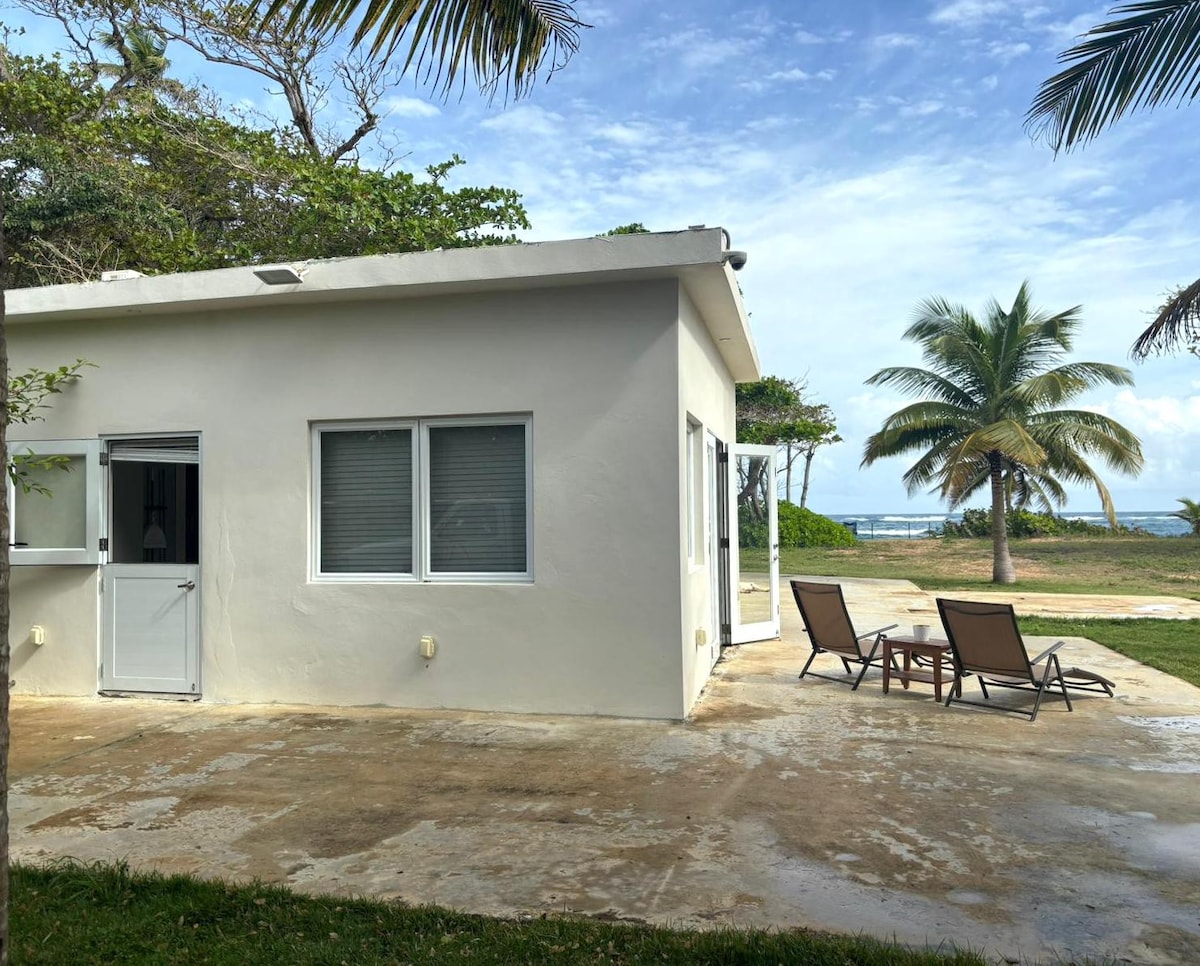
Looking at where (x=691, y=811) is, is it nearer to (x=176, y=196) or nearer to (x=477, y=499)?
(x=477, y=499)

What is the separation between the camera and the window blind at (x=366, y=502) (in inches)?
287

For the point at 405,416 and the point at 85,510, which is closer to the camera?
the point at 405,416

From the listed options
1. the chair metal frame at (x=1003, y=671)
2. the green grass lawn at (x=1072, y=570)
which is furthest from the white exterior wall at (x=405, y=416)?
the green grass lawn at (x=1072, y=570)

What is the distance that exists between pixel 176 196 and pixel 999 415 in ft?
62.8

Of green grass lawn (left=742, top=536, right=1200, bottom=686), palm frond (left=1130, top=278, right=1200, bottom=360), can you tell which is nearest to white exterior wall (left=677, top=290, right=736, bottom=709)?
green grass lawn (left=742, top=536, right=1200, bottom=686)

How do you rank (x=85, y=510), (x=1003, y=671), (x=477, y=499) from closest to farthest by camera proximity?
(x=1003, y=671)
(x=477, y=499)
(x=85, y=510)

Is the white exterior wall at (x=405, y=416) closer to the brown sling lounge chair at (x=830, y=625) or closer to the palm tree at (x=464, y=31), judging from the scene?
the brown sling lounge chair at (x=830, y=625)

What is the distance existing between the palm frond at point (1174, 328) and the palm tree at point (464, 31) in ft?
19.3

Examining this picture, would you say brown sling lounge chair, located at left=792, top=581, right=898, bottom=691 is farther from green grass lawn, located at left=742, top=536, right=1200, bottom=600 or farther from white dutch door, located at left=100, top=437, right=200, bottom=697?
green grass lawn, located at left=742, top=536, right=1200, bottom=600

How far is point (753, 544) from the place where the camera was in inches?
413

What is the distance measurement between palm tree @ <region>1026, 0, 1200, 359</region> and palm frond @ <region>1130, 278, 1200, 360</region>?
234cm

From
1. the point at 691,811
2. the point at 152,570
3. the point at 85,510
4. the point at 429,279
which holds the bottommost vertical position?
the point at 691,811

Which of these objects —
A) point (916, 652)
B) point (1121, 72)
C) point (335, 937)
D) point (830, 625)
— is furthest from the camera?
point (830, 625)

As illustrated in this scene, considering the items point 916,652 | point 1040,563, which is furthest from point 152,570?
point 1040,563
